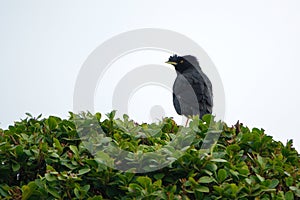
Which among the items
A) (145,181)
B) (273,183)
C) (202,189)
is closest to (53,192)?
(145,181)

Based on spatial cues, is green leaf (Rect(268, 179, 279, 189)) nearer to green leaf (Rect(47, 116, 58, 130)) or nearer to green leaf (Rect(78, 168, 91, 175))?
green leaf (Rect(78, 168, 91, 175))

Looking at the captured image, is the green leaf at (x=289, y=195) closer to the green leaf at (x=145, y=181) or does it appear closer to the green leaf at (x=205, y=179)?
the green leaf at (x=205, y=179)

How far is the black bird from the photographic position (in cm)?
742

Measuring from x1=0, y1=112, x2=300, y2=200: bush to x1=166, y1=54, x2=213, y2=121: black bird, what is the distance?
3965 millimetres

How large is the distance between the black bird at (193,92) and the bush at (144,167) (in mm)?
3965

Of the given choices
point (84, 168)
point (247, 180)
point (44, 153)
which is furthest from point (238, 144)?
point (44, 153)

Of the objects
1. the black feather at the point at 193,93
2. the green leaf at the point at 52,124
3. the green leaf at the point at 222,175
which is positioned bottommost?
the green leaf at the point at 222,175

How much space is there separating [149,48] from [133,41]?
308mm

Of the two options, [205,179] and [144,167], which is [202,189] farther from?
[144,167]

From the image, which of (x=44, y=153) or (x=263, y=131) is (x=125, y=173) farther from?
(x=263, y=131)

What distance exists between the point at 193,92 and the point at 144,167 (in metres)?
4.94

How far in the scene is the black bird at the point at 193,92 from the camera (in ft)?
24.3

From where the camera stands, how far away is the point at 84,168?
2.72 m

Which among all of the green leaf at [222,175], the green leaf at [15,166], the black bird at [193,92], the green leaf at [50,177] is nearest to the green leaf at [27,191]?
the green leaf at [50,177]
